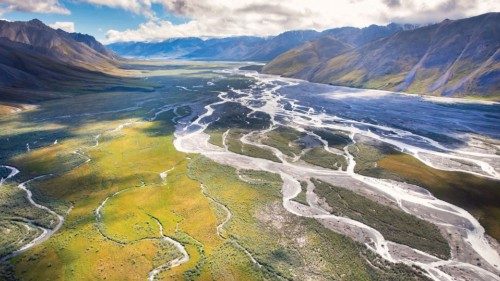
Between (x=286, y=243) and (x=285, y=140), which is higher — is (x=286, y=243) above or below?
below

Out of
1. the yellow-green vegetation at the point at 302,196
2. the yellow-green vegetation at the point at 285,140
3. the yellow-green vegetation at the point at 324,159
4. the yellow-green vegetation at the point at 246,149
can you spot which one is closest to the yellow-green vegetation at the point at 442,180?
the yellow-green vegetation at the point at 324,159

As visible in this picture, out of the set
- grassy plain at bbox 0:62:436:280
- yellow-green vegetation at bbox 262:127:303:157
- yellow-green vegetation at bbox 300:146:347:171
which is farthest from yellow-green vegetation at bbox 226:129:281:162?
yellow-green vegetation at bbox 300:146:347:171

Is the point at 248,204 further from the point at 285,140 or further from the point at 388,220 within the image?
the point at 285,140

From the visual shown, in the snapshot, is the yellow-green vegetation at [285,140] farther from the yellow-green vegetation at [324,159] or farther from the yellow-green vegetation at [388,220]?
the yellow-green vegetation at [388,220]

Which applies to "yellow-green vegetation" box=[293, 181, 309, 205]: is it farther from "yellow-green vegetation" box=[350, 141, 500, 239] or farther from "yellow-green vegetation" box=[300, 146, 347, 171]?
"yellow-green vegetation" box=[350, 141, 500, 239]

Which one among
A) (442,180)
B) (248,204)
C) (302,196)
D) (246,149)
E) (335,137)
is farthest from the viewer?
(335,137)

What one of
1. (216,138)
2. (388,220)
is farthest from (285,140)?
(388,220)
